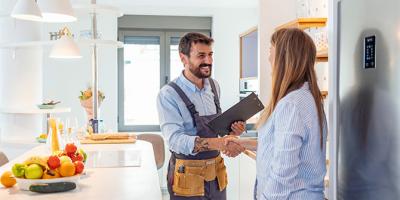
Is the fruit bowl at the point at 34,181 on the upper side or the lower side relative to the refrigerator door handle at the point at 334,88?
lower

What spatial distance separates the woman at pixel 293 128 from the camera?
1433 mm

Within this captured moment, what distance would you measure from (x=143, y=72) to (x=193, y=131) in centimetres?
361

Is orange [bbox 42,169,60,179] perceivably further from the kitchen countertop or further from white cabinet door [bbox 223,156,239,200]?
white cabinet door [bbox 223,156,239,200]

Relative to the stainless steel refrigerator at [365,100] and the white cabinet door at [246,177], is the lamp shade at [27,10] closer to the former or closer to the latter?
the stainless steel refrigerator at [365,100]

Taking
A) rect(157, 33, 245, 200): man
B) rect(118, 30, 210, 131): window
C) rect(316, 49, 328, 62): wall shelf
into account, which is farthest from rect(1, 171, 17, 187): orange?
rect(118, 30, 210, 131): window

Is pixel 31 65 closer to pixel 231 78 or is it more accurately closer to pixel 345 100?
pixel 231 78

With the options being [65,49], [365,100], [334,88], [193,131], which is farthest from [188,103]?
[65,49]

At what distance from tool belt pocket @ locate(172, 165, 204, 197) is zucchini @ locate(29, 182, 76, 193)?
2.77 ft

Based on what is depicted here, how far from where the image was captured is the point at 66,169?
64.3 inches

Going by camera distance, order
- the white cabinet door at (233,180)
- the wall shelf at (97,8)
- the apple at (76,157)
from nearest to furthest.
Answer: the apple at (76,157) < the wall shelf at (97,8) < the white cabinet door at (233,180)

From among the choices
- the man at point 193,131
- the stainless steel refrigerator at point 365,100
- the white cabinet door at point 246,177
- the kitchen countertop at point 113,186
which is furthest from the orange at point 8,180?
the white cabinet door at point 246,177

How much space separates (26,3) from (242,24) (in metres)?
3.85

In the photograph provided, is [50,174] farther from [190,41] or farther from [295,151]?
[190,41]

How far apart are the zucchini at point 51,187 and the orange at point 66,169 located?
0.04 meters
